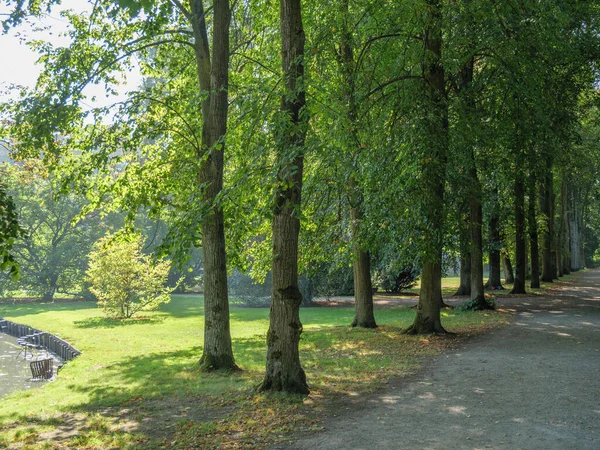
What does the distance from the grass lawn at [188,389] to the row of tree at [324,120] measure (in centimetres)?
91

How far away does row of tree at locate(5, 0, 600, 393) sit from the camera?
10625mm

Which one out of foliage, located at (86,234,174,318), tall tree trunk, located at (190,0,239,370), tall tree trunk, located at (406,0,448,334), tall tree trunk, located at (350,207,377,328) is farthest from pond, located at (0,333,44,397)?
tall tree trunk, located at (406,0,448,334)

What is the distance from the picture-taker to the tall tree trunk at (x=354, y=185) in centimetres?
1247

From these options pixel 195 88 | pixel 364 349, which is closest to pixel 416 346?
pixel 364 349

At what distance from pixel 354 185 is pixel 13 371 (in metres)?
10.9

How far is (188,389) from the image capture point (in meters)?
10.7

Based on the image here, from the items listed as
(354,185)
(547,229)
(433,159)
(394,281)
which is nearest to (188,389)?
(433,159)

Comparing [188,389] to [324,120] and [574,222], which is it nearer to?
[324,120]

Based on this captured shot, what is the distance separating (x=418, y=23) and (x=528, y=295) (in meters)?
17.9

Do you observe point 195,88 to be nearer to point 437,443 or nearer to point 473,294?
point 437,443

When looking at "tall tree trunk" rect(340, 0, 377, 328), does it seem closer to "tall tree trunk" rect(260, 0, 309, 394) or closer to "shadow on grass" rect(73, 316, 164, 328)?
"tall tree trunk" rect(260, 0, 309, 394)

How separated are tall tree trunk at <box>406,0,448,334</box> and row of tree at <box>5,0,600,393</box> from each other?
44 mm

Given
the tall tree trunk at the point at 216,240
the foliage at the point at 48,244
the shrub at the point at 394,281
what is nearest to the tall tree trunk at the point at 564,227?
the shrub at the point at 394,281

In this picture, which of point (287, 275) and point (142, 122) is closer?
point (287, 275)
